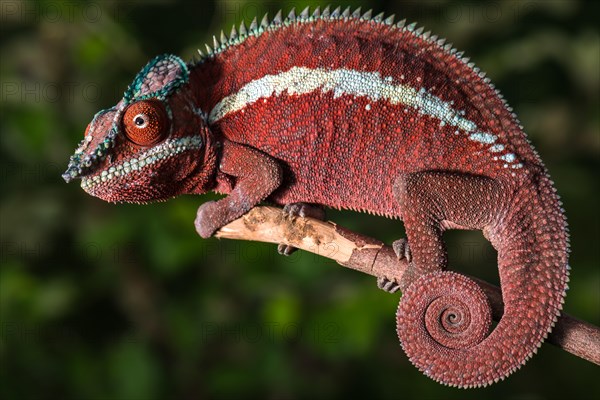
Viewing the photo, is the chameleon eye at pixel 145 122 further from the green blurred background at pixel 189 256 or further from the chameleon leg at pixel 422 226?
the green blurred background at pixel 189 256

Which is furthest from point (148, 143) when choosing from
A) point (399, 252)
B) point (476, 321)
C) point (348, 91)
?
point (476, 321)

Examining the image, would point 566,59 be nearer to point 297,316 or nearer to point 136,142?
point 297,316

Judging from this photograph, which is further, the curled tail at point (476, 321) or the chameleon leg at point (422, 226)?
the chameleon leg at point (422, 226)

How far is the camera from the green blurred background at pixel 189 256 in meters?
4.07

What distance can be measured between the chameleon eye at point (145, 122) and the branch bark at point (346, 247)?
458 mm

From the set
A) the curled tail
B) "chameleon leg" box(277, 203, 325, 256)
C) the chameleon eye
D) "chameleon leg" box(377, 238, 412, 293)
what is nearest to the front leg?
"chameleon leg" box(277, 203, 325, 256)

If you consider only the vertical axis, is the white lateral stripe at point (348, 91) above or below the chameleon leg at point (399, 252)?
above

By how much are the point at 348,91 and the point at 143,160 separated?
2.61 ft

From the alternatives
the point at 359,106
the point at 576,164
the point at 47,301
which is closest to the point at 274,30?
the point at 359,106

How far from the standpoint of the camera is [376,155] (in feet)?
8.34

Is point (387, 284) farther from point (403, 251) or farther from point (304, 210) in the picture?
point (304, 210)

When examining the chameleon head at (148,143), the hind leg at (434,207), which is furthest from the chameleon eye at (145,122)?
the hind leg at (434,207)

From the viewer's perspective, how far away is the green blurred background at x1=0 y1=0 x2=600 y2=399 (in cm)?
407

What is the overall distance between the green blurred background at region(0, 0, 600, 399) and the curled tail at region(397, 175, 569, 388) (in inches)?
54.1
